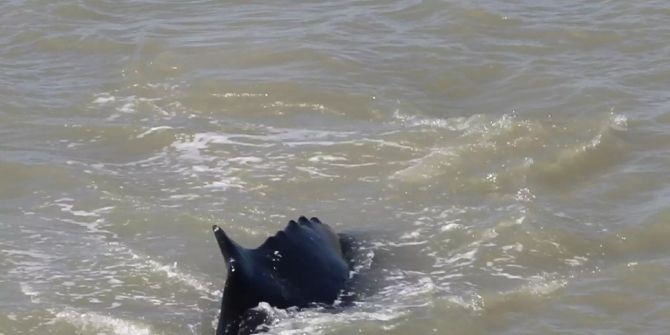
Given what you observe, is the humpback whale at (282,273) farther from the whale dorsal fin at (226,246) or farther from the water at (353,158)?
the water at (353,158)

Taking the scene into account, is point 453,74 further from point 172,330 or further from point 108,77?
point 172,330

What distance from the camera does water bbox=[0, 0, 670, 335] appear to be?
9.16 meters

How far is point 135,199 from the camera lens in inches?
434

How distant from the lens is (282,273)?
8578 mm

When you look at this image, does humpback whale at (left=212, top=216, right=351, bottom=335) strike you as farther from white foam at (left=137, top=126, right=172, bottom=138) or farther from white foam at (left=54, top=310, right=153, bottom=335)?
white foam at (left=137, top=126, right=172, bottom=138)

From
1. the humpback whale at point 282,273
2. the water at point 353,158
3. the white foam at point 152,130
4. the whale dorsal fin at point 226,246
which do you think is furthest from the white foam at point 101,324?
the white foam at point 152,130

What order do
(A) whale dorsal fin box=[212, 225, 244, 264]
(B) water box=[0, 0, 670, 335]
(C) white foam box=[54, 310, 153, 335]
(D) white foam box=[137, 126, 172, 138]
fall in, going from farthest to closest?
(D) white foam box=[137, 126, 172, 138]
(B) water box=[0, 0, 670, 335]
(C) white foam box=[54, 310, 153, 335]
(A) whale dorsal fin box=[212, 225, 244, 264]

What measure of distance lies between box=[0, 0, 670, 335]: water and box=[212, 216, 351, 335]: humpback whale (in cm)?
17

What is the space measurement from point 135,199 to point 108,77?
3.89 meters

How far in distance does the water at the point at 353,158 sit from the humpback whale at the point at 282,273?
17cm

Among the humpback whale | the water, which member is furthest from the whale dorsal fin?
the water

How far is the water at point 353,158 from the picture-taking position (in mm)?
9156

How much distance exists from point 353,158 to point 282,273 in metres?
3.47

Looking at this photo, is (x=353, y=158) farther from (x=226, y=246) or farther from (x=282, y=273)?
(x=226, y=246)
